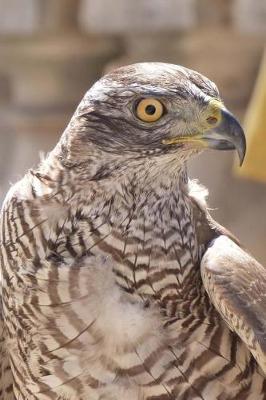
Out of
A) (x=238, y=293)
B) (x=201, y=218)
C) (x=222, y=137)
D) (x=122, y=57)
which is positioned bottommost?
(x=238, y=293)

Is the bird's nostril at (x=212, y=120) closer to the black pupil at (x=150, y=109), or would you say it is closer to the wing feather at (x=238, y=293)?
the black pupil at (x=150, y=109)

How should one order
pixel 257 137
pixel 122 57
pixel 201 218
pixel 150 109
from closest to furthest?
pixel 150 109
pixel 201 218
pixel 257 137
pixel 122 57

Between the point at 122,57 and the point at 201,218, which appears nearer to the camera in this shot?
the point at 201,218

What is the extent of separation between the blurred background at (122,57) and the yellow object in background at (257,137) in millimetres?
494

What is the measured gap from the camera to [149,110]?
78.3 inches

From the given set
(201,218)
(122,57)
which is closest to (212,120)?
(201,218)

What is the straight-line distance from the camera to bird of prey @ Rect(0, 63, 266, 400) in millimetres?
2059

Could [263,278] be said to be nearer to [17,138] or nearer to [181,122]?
[181,122]

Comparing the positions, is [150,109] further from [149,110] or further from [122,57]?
[122,57]

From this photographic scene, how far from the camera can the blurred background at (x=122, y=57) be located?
3.97 m

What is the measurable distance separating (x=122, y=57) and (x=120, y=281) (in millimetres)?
2402

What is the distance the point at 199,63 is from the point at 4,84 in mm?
953

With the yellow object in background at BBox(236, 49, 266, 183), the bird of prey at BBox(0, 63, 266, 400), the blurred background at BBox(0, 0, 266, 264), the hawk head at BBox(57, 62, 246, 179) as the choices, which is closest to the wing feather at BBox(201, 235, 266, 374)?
the bird of prey at BBox(0, 63, 266, 400)

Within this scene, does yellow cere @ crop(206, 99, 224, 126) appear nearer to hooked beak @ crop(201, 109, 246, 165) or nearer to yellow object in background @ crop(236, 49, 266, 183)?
hooked beak @ crop(201, 109, 246, 165)
